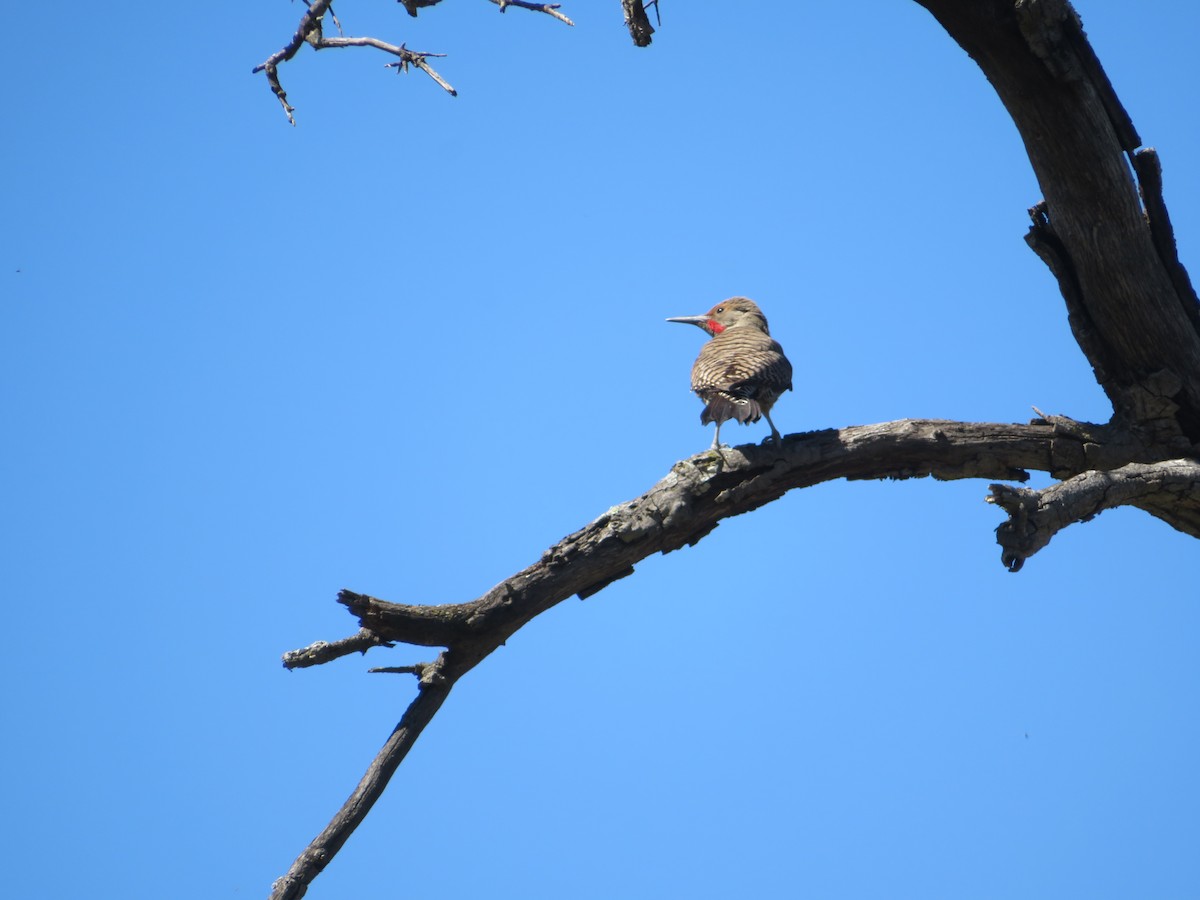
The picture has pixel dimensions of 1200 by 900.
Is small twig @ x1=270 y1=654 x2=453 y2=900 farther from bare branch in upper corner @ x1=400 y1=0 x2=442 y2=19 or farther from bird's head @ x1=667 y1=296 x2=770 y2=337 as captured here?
bird's head @ x1=667 y1=296 x2=770 y2=337

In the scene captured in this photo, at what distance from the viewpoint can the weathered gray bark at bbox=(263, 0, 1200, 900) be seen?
3.84m

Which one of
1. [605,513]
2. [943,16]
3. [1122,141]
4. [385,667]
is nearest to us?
[385,667]

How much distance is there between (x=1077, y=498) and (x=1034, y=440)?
101 centimetres

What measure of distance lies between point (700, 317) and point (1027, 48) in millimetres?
2885

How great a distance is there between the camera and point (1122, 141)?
493cm

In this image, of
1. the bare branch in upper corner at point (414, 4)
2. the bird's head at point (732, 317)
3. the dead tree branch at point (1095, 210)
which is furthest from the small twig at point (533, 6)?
the bird's head at point (732, 317)

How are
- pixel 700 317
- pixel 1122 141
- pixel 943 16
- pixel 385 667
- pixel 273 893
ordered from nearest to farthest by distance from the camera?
pixel 273 893
pixel 385 667
pixel 943 16
pixel 1122 141
pixel 700 317

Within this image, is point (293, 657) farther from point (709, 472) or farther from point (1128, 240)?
point (1128, 240)

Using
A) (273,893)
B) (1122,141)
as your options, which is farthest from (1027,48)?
(273,893)

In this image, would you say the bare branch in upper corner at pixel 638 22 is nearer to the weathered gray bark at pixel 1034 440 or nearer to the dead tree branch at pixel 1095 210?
the weathered gray bark at pixel 1034 440

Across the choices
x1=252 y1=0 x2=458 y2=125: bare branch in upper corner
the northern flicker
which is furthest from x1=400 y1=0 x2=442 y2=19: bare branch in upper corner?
the northern flicker

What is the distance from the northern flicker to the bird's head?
433 mm

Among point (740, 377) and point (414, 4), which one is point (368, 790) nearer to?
point (740, 377)

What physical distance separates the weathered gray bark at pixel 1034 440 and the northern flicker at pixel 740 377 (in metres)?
0.39
